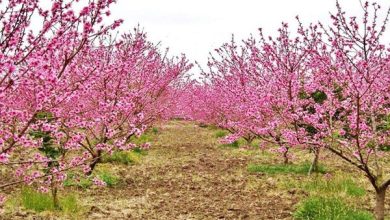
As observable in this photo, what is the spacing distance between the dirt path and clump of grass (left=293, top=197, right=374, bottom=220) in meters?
0.39

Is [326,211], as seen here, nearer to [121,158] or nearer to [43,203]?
Result: [43,203]

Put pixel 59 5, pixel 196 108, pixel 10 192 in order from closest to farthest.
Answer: pixel 59 5, pixel 10 192, pixel 196 108

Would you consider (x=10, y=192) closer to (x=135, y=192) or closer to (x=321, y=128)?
(x=135, y=192)

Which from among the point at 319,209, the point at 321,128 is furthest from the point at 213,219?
the point at 321,128

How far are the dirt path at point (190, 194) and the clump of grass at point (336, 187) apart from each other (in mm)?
564

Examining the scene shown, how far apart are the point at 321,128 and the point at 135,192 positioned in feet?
14.2

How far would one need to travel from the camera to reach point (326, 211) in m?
6.25

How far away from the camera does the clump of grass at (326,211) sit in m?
6.07

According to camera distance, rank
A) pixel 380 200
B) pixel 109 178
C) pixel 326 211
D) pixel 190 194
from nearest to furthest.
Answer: pixel 380 200 < pixel 326 211 < pixel 190 194 < pixel 109 178

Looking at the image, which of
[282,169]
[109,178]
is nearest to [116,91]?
[109,178]

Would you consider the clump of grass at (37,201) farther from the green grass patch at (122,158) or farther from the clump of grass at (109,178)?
the green grass patch at (122,158)

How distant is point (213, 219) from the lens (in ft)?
23.0

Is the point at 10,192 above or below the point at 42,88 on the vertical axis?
below

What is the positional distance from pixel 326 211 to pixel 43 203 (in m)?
4.33
